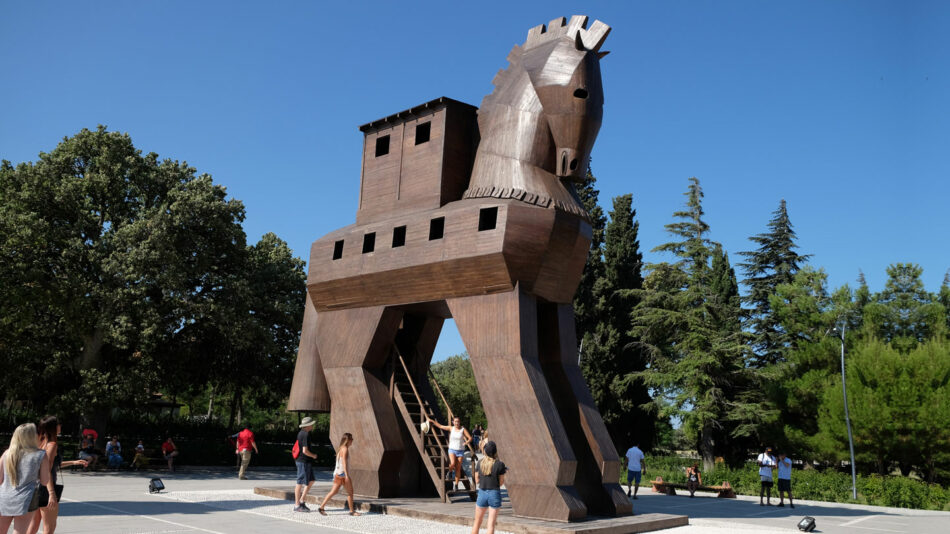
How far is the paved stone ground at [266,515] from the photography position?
1091cm

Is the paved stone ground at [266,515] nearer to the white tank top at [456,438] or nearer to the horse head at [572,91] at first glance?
the white tank top at [456,438]

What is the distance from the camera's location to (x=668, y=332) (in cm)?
3547

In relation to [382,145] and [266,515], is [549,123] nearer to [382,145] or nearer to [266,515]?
[382,145]

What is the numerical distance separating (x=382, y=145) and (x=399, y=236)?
2753mm

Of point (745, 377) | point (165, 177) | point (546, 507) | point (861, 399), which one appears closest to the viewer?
point (546, 507)

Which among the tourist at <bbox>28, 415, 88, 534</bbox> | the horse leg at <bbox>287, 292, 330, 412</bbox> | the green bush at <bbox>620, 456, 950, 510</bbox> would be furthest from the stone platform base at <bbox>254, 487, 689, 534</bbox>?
the green bush at <bbox>620, 456, 950, 510</bbox>

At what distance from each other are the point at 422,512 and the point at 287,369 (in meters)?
19.2

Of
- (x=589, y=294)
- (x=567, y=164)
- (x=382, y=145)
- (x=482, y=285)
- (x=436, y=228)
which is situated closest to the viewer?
(x=482, y=285)

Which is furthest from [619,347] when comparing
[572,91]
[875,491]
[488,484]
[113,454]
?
[488,484]

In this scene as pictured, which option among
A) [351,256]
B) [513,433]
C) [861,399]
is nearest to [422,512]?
[513,433]

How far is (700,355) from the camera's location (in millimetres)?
32562

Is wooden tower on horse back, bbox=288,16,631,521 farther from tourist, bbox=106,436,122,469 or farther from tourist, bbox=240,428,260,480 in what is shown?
tourist, bbox=106,436,122,469

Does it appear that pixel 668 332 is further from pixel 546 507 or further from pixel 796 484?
pixel 546 507

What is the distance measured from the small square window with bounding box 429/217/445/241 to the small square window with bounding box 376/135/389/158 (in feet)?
9.90
